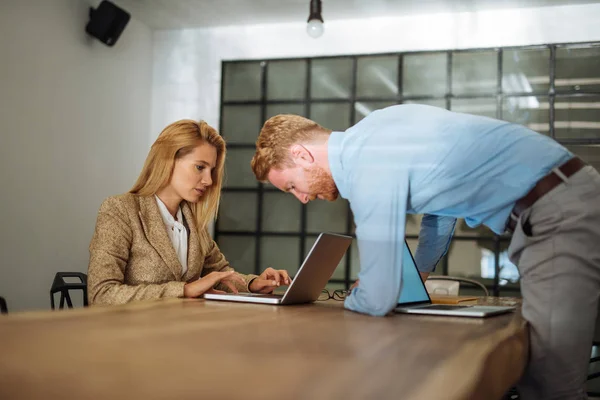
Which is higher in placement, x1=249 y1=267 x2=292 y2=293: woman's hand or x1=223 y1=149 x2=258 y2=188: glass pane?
x1=223 y1=149 x2=258 y2=188: glass pane

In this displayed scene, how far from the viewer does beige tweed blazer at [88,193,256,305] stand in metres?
1.48

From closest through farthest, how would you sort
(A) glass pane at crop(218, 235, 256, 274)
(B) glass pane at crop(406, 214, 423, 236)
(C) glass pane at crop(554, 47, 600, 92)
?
(B) glass pane at crop(406, 214, 423, 236) → (C) glass pane at crop(554, 47, 600, 92) → (A) glass pane at crop(218, 235, 256, 274)

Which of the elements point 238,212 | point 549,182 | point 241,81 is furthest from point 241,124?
point 549,182

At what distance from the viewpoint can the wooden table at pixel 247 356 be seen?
0.48 metres

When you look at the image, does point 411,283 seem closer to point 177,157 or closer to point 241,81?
point 177,157

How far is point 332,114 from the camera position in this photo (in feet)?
12.5

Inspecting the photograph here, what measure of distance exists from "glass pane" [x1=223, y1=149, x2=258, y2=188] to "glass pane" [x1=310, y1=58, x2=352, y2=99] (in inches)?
22.8

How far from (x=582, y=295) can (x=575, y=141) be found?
2666mm

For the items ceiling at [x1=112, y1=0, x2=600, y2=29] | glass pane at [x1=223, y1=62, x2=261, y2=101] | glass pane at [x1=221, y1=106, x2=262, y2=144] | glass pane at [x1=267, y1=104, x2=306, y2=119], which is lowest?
glass pane at [x1=221, y1=106, x2=262, y2=144]

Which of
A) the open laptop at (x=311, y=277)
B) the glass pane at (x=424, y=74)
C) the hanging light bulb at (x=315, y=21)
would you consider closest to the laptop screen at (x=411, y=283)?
the open laptop at (x=311, y=277)

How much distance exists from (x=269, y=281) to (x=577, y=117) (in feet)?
8.37

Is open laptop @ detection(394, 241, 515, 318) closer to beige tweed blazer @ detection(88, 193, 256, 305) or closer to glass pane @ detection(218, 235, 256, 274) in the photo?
beige tweed blazer @ detection(88, 193, 256, 305)

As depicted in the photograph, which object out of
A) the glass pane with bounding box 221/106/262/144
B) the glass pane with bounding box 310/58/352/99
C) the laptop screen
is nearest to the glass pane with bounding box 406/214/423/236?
the laptop screen

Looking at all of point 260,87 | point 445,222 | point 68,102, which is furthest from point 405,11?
point 445,222
